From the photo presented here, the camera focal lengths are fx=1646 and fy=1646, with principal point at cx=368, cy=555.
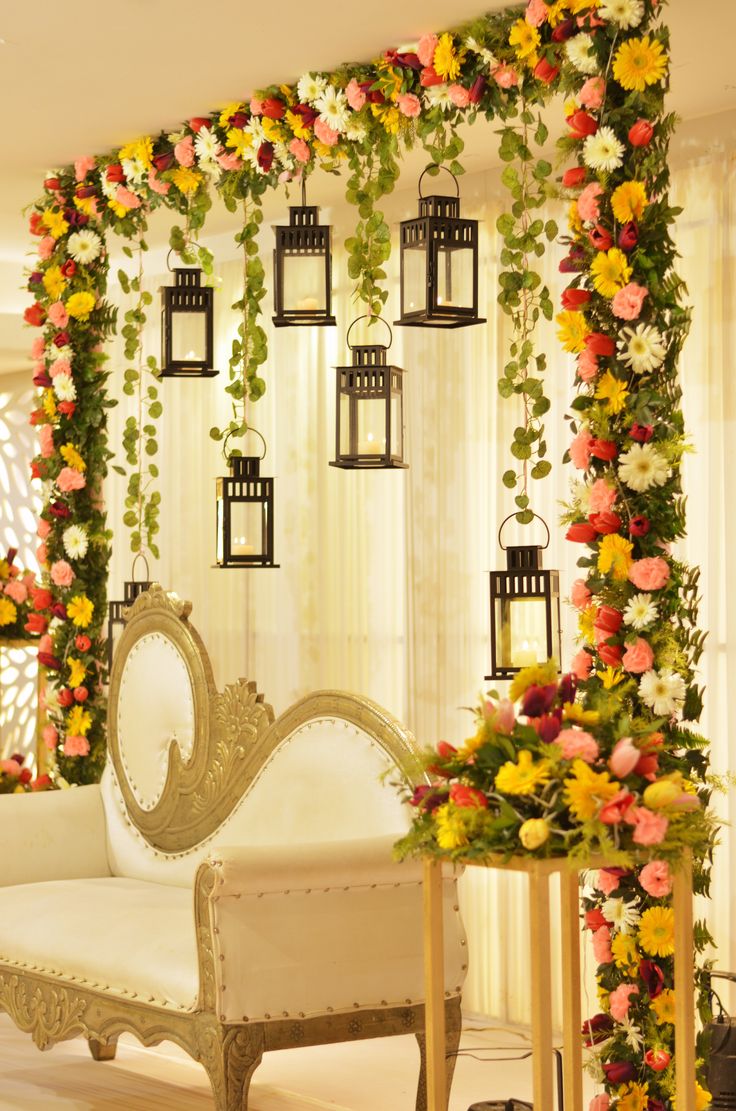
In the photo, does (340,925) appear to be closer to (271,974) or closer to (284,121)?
(271,974)

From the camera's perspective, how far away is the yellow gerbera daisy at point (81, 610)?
19.1ft

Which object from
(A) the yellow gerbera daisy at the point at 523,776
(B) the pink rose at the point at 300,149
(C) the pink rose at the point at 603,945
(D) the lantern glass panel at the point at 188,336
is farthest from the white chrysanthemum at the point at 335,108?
(A) the yellow gerbera daisy at the point at 523,776

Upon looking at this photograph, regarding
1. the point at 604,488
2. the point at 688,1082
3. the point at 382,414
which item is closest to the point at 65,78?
the point at 382,414

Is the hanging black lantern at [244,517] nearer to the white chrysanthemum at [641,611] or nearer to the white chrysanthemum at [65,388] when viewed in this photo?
the white chrysanthemum at [65,388]

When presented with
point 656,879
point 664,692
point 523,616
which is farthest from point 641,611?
point 656,879

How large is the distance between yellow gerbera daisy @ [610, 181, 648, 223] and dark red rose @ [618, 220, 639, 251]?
2 centimetres

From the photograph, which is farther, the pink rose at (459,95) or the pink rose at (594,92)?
the pink rose at (459,95)

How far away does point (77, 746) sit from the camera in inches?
228

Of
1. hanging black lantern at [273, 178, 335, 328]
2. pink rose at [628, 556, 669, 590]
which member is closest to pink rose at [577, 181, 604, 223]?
pink rose at [628, 556, 669, 590]

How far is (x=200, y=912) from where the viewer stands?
3.66m

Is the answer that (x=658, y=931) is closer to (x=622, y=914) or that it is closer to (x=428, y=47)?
(x=622, y=914)

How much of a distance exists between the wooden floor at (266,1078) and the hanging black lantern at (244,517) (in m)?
1.52

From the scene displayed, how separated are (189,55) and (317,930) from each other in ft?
8.20

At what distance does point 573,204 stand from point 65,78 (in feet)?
5.79
